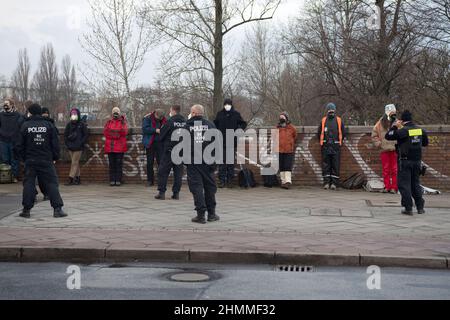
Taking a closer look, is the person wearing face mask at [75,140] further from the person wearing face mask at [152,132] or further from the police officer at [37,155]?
the police officer at [37,155]

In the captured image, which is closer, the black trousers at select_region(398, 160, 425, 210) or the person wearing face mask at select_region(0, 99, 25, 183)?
the black trousers at select_region(398, 160, 425, 210)

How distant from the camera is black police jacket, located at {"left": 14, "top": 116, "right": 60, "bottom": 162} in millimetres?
10469

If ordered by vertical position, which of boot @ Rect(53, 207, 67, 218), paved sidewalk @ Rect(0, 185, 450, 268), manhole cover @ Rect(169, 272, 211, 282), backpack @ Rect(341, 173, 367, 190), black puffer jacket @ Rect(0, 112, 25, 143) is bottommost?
manhole cover @ Rect(169, 272, 211, 282)

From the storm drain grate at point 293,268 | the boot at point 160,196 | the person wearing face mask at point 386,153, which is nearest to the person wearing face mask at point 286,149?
the person wearing face mask at point 386,153

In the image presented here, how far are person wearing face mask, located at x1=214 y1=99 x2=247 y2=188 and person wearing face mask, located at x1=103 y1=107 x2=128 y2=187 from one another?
7.59ft

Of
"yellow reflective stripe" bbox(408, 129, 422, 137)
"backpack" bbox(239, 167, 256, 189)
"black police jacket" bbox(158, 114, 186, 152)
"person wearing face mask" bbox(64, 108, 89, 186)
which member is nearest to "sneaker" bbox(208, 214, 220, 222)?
"black police jacket" bbox(158, 114, 186, 152)

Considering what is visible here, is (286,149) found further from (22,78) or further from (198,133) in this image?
(22,78)

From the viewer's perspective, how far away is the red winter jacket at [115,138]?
15.4 metres

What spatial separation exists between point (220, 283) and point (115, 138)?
9.21 metres

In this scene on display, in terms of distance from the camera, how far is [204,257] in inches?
312

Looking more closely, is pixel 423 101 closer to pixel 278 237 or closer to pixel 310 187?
pixel 310 187

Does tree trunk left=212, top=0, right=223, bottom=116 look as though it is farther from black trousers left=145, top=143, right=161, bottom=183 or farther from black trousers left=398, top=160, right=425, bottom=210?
black trousers left=398, top=160, right=425, bottom=210

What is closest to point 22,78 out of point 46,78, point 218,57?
point 46,78

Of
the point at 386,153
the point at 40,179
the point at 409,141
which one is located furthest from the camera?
the point at 386,153
